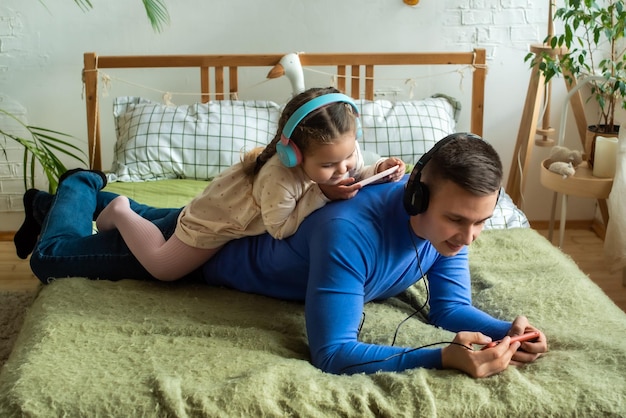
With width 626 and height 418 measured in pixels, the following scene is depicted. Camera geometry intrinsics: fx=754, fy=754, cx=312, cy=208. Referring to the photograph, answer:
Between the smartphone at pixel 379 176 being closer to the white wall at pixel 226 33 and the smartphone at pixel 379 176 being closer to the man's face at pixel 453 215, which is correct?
the man's face at pixel 453 215

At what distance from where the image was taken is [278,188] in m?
1.61

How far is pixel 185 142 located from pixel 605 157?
1.49m

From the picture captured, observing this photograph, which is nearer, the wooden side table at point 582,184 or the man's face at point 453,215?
the man's face at point 453,215

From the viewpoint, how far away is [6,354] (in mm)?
2281

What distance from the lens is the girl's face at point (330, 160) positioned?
157cm

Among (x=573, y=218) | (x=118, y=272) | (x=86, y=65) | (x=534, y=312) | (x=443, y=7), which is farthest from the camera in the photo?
(x=573, y=218)

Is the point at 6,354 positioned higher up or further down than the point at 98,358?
further down

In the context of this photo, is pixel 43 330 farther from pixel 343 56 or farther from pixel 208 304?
pixel 343 56

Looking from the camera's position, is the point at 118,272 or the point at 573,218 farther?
the point at 573,218

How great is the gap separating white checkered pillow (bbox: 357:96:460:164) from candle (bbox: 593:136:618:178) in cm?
55

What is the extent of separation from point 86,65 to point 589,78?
1.79 meters

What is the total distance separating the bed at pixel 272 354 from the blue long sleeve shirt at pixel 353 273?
0.04 metres

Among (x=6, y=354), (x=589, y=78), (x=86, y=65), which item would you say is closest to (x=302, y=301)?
(x=6, y=354)

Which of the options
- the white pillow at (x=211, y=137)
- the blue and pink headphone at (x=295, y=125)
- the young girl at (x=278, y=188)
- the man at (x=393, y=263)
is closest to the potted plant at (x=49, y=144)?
the white pillow at (x=211, y=137)
